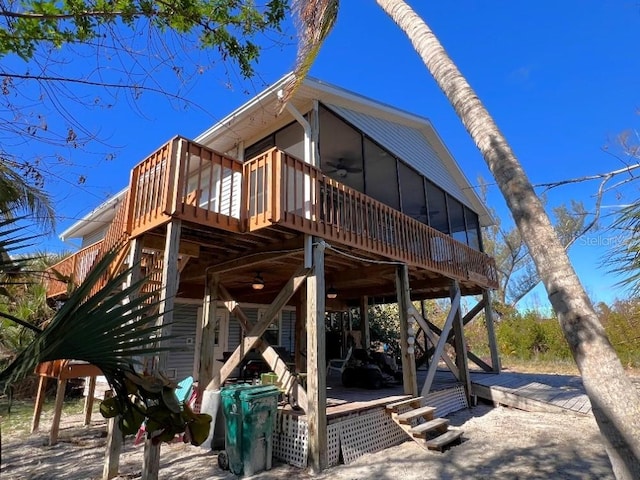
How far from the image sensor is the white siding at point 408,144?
29.0 feet

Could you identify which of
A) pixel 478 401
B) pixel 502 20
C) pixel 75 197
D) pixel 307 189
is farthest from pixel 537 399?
pixel 75 197

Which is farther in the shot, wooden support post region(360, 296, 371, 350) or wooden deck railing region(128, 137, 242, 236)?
wooden support post region(360, 296, 371, 350)

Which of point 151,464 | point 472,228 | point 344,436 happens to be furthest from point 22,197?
point 472,228

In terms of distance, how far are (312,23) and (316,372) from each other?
4.69 metres

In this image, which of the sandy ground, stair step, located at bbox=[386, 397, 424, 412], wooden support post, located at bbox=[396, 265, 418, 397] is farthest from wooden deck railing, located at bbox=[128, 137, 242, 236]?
stair step, located at bbox=[386, 397, 424, 412]

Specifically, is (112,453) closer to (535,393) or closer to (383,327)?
(535,393)

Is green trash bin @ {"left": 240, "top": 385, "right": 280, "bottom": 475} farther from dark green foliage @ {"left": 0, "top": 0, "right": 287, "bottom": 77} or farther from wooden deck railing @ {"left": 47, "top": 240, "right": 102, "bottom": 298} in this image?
wooden deck railing @ {"left": 47, "top": 240, "right": 102, "bottom": 298}

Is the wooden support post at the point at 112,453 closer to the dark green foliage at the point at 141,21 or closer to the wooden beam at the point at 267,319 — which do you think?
the wooden beam at the point at 267,319

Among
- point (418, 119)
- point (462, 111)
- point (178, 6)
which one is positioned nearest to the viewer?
point (462, 111)

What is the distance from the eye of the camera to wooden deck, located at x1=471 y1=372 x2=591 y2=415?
7848mm

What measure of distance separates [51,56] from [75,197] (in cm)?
204

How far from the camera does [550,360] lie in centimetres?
1571

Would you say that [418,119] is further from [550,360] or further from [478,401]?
[550,360]

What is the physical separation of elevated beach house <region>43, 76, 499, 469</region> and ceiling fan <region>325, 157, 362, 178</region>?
0.02 meters
